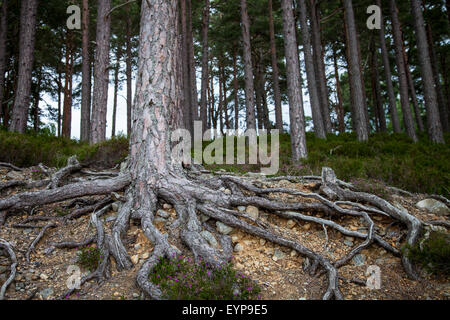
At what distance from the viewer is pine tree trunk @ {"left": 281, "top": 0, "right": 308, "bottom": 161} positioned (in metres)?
7.96

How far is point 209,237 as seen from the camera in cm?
333

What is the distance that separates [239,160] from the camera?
851cm

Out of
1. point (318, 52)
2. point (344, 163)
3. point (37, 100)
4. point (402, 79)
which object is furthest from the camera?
point (37, 100)

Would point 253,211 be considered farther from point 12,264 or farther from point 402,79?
point 402,79

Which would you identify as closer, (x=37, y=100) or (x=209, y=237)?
(x=209, y=237)

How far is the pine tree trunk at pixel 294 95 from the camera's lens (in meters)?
7.96

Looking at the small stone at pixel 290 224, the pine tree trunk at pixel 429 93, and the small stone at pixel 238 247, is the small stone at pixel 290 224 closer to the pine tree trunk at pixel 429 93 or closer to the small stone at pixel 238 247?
the small stone at pixel 238 247

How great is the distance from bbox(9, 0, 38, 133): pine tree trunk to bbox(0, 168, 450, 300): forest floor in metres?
6.75

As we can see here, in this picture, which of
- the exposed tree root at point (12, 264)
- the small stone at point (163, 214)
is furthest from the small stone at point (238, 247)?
the exposed tree root at point (12, 264)

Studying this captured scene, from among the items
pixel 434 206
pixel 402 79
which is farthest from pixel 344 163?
pixel 402 79

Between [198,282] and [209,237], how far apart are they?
0.89m

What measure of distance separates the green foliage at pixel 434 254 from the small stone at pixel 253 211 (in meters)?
1.82
